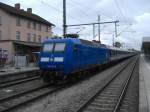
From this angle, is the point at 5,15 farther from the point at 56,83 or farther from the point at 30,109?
the point at 30,109

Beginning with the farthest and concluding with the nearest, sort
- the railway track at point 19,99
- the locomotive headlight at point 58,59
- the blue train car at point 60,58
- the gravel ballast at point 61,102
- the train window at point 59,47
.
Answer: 1. the train window at point 59,47
2. the locomotive headlight at point 58,59
3. the blue train car at point 60,58
4. the railway track at point 19,99
5. the gravel ballast at point 61,102

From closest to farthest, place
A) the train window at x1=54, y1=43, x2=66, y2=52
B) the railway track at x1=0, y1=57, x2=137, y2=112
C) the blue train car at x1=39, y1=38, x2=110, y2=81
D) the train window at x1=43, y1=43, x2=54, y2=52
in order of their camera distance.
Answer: the railway track at x1=0, y1=57, x2=137, y2=112 < the blue train car at x1=39, y1=38, x2=110, y2=81 < the train window at x1=54, y1=43, x2=66, y2=52 < the train window at x1=43, y1=43, x2=54, y2=52

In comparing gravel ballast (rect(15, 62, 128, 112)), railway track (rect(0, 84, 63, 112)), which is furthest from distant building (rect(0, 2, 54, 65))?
gravel ballast (rect(15, 62, 128, 112))

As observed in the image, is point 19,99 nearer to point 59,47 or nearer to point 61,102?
point 61,102

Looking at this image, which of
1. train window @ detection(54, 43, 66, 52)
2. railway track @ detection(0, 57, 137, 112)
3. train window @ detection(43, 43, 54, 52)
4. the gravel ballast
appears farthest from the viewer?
train window @ detection(43, 43, 54, 52)

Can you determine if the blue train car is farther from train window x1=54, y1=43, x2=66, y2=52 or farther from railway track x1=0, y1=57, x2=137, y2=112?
railway track x1=0, y1=57, x2=137, y2=112

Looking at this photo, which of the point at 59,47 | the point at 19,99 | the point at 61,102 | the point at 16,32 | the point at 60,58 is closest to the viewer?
the point at 61,102

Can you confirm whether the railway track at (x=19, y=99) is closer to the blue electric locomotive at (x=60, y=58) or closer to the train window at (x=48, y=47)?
the blue electric locomotive at (x=60, y=58)

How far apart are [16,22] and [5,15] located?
7.00 ft

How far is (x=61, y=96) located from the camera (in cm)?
1395

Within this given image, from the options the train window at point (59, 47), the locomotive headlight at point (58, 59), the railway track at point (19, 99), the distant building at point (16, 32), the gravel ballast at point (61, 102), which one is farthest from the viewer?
the distant building at point (16, 32)

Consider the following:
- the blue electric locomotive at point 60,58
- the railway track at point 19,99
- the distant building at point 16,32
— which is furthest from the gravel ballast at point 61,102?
the distant building at point 16,32

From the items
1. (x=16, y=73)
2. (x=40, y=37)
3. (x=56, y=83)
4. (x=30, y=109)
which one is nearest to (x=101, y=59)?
(x=16, y=73)

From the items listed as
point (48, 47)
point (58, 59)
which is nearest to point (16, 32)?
point (48, 47)
